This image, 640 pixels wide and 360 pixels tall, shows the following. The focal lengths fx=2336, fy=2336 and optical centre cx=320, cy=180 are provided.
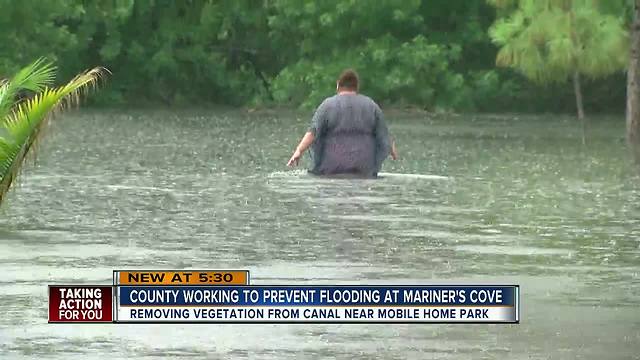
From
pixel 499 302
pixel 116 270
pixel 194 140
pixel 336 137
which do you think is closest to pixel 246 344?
pixel 499 302

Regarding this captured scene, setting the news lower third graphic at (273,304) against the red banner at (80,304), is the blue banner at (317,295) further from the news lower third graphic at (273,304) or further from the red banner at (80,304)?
the red banner at (80,304)

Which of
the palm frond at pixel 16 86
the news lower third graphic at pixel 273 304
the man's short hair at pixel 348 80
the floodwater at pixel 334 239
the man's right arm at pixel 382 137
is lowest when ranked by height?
the floodwater at pixel 334 239

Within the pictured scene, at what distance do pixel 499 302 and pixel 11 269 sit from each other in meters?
4.22

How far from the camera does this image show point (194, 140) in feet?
136

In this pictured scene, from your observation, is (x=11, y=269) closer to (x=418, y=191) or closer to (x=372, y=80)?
(x=418, y=191)

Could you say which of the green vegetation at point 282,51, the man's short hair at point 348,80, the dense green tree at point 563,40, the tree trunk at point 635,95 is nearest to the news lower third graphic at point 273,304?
the man's short hair at point 348,80

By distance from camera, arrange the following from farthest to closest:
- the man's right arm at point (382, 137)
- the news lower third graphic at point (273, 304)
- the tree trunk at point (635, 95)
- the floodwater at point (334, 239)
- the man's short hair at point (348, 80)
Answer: the tree trunk at point (635, 95)
the man's right arm at point (382, 137)
the man's short hair at point (348, 80)
the news lower third graphic at point (273, 304)
the floodwater at point (334, 239)

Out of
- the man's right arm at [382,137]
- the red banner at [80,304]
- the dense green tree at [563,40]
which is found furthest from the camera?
the dense green tree at [563,40]

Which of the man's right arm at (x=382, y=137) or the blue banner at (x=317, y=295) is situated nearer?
the blue banner at (x=317, y=295)

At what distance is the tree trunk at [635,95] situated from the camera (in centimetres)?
3244

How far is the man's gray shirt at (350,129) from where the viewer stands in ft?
81.9

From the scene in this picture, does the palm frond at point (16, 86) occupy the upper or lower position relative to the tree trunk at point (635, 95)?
upper

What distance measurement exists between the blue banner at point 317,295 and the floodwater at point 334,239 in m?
0.17

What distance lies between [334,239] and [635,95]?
1551 centimetres
